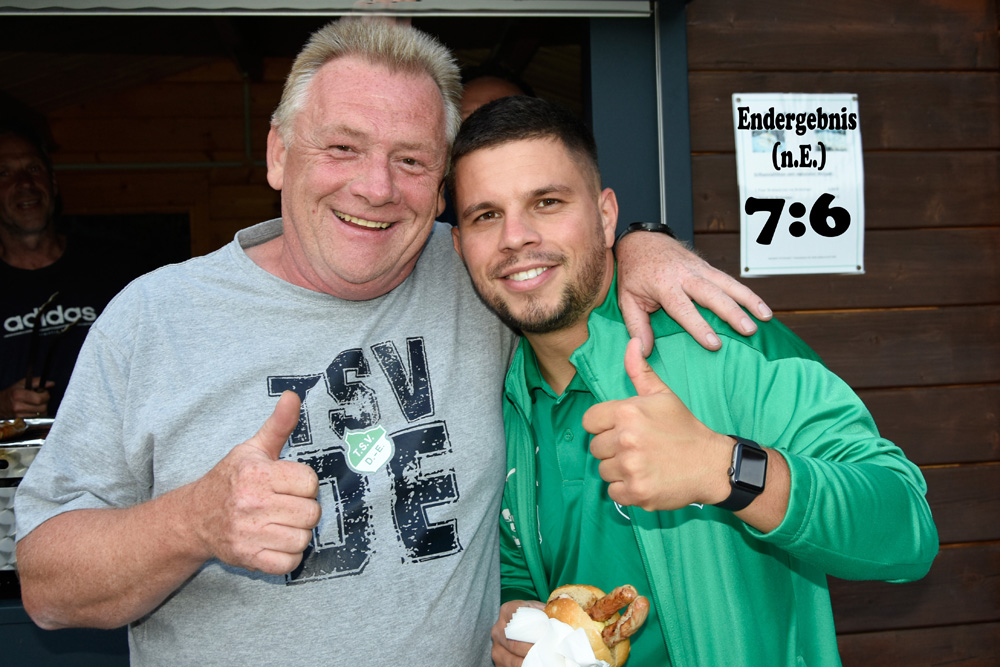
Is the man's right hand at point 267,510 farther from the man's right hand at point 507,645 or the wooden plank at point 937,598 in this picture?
the wooden plank at point 937,598

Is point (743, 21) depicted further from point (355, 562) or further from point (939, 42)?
→ point (355, 562)

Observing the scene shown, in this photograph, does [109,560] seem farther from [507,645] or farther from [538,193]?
[538,193]

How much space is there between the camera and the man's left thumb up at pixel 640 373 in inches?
49.9

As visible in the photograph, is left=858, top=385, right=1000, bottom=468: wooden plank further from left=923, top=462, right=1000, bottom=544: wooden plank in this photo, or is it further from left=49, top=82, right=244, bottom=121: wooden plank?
left=49, top=82, right=244, bottom=121: wooden plank

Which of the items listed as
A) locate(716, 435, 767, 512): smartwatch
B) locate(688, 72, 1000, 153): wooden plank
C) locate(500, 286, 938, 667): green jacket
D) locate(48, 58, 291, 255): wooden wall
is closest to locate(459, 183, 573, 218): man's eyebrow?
locate(500, 286, 938, 667): green jacket

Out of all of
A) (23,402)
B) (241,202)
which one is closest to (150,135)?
(241,202)

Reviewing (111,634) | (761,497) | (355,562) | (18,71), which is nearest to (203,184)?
(18,71)

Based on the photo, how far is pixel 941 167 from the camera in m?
2.62

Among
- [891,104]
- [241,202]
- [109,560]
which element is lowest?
[109,560]

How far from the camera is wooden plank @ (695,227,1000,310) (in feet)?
8.30

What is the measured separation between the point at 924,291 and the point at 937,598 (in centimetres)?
115

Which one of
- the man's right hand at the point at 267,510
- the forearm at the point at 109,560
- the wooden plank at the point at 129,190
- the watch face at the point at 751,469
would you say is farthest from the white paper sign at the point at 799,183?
the wooden plank at the point at 129,190

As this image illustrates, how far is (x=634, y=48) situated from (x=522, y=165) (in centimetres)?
101

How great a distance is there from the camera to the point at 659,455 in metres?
1.17
